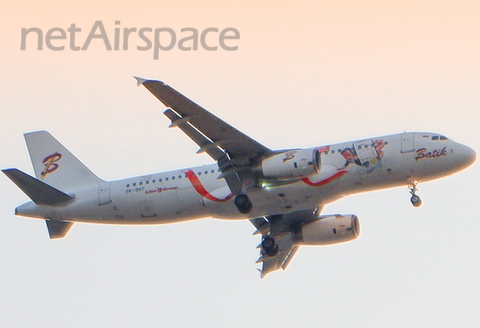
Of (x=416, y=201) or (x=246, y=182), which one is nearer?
(x=416, y=201)

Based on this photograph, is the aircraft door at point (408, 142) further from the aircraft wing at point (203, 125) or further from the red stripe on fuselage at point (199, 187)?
the red stripe on fuselage at point (199, 187)

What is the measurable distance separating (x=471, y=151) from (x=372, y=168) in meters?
5.34

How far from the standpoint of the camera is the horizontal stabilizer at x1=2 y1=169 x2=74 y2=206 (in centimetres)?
5228

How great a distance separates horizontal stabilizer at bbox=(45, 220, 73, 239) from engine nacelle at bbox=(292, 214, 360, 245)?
44.1 feet

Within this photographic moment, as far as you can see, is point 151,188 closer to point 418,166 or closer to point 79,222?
point 79,222

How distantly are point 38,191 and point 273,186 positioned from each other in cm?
1346

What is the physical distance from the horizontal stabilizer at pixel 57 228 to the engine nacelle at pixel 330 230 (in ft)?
44.1

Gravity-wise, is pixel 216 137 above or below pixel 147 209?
above

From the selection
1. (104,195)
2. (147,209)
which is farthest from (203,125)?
(104,195)

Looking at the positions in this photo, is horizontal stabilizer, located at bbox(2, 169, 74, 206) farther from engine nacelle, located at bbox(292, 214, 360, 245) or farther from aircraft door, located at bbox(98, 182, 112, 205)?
engine nacelle, located at bbox(292, 214, 360, 245)

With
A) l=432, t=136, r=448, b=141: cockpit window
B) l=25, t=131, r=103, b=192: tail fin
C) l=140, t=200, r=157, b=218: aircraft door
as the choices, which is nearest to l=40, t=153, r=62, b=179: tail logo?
l=25, t=131, r=103, b=192: tail fin

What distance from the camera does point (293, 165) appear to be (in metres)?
48.1

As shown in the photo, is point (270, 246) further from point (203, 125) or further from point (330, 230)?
point (203, 125)

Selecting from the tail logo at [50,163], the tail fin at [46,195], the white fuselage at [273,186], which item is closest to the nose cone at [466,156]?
the white fuselage at [273,186]
